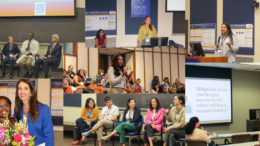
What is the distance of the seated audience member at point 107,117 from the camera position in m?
3.12

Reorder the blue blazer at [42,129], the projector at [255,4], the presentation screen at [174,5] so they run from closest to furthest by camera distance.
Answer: the blue blazer at [42,129]
the presentation screen at [174,5]
the projector at [255,4]

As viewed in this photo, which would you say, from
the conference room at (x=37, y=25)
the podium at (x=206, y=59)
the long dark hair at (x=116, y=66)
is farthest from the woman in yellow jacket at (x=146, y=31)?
the podium at (x=206, y=59)

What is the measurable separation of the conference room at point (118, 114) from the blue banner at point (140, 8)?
127 centimetres

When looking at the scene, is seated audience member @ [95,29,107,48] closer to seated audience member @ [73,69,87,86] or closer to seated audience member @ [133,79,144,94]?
seated audience member @ [73,69,87,86]

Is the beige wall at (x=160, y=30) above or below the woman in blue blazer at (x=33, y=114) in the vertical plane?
above

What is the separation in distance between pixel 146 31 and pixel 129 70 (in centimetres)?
75

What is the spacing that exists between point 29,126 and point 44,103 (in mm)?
432

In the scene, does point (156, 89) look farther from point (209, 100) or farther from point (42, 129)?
point (209, 100)

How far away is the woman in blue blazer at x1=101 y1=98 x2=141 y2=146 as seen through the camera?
310cm

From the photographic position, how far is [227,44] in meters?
4.62

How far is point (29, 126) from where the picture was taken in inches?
117

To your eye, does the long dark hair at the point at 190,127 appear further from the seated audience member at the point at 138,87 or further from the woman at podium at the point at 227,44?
the seated audience member at the point at 138,87

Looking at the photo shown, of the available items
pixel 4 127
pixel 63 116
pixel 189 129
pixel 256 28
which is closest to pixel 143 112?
pixel 63 116

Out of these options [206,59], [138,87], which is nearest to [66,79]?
[138,87]
